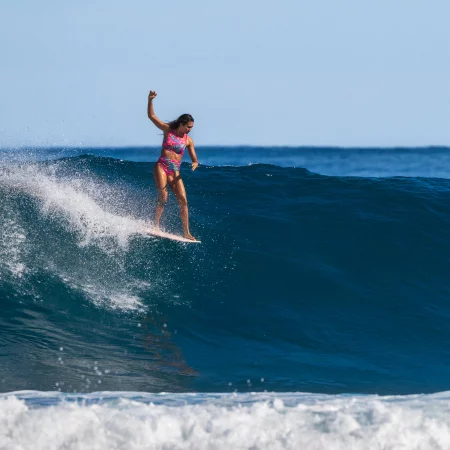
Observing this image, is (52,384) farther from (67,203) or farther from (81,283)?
(67,203)

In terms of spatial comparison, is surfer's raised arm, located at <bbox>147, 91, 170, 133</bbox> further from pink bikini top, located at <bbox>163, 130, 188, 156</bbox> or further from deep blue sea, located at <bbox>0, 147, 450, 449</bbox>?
deep blue sea, located at <bbox>0, 147, 450, 449</bbox>

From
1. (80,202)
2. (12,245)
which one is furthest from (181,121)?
(12,245)

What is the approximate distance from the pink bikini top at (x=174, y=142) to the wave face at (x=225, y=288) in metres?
1.23

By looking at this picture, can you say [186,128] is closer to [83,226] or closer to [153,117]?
[153,117]

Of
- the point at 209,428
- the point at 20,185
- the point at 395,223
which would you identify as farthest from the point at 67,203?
the point at 209,428

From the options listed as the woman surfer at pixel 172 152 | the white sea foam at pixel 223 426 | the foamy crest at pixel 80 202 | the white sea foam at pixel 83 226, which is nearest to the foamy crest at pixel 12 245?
the white sea foam at pixel 83 226

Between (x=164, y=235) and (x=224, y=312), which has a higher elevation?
(x=164, y=235)

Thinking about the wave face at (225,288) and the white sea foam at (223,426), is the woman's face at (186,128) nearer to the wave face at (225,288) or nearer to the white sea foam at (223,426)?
the wave face at (225,288)

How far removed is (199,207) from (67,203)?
8.52ft

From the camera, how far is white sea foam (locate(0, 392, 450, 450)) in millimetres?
4883

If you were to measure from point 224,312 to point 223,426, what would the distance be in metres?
3.72

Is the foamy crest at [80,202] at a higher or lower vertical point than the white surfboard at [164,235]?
higher

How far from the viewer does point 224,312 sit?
8758mm

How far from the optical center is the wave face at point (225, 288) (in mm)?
7102
